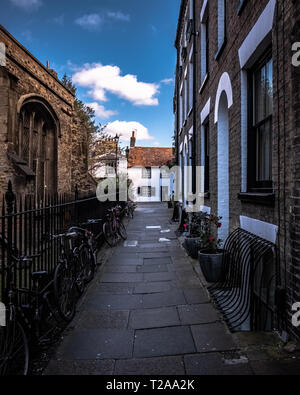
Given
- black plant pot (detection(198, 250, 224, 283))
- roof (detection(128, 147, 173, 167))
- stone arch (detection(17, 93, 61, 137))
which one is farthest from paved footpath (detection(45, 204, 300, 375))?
roof (detection(128, 147, 173, 167))

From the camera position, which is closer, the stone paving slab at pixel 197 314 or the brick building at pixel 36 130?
the stone paving slab at pixel 197 314

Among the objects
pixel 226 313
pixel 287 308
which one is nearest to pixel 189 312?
pixel 226 313

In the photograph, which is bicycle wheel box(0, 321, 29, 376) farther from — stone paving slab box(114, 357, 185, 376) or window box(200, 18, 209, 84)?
window box(200, 18, 209, 84)

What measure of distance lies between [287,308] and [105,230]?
6042 mm

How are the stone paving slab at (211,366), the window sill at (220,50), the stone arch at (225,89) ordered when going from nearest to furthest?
the stone paving slab at (211,366) < the stone arch at (225,89) < the window sill at (220,50)

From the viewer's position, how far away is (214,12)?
6.12 meters

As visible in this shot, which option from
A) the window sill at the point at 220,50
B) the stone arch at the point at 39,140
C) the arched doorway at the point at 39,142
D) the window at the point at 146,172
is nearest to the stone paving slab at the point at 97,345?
the window sill at the point at 220,50

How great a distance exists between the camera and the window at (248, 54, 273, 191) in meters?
3.79

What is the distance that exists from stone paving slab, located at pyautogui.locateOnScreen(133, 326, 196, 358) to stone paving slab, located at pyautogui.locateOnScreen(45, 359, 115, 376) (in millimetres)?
320

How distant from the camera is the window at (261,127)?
12.4ft

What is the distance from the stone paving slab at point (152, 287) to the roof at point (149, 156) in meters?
32.9

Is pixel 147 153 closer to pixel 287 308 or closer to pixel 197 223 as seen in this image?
pixel 197 223

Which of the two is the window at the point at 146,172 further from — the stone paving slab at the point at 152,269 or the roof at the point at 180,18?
the stone paving slab at the point at 152,269

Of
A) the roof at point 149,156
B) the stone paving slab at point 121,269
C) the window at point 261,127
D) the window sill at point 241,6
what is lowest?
the stone paving slab at point 121,269
